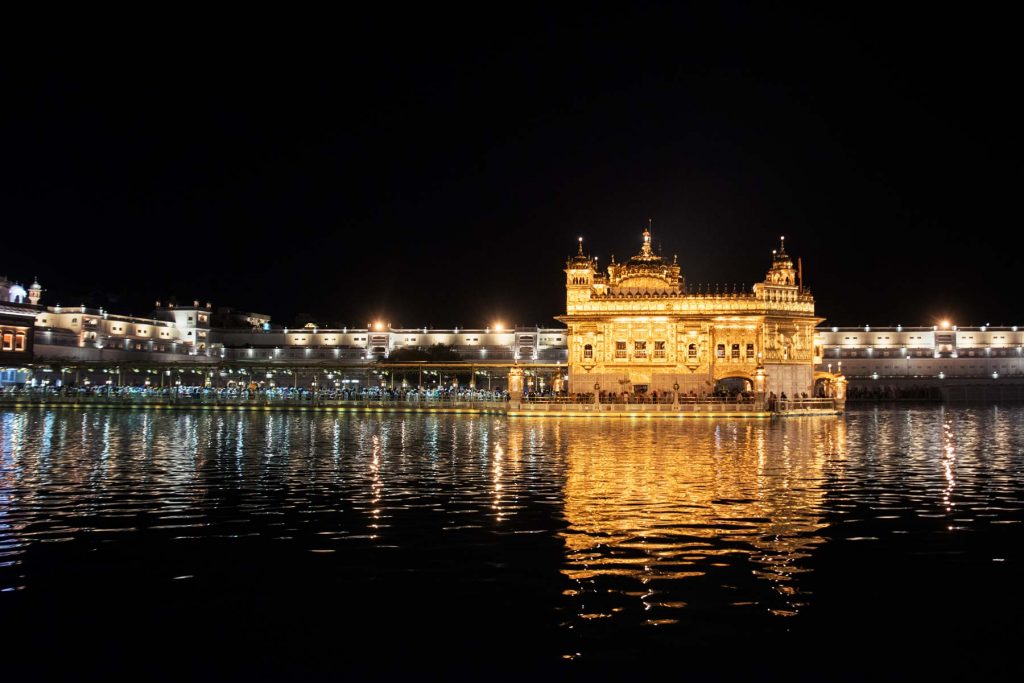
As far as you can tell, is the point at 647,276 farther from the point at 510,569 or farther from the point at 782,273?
the point at 510,569

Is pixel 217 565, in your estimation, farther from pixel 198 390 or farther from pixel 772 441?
pixel 198 390

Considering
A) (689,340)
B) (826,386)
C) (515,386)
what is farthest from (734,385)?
(515,386)

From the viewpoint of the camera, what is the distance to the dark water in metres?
11.2

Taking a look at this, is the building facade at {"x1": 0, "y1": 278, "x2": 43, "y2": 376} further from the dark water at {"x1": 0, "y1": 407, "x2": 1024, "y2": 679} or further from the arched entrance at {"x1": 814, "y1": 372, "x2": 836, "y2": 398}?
the dark water at {"x1": 0, "y1": 407, "x2": 1024, "y2": 679}

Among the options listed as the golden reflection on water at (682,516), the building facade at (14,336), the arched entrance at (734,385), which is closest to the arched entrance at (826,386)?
the arched entrance at (734,385)

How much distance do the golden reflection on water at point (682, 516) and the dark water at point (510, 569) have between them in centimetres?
9

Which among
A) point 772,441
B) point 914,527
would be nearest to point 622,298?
point 772,441

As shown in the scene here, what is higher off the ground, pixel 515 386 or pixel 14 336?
pixel 14 336

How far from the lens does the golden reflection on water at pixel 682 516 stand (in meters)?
A: 14.4

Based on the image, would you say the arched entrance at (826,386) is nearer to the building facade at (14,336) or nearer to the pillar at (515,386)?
the pillar at (515,386)

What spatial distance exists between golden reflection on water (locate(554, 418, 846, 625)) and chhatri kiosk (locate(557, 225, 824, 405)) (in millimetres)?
33407

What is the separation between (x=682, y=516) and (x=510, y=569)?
6.09m

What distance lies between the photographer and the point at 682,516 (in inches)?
795

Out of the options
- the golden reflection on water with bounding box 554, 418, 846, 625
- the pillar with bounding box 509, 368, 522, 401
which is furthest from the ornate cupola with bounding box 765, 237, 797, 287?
the golden reflection on water with bounding box 554, 418, 846, 625
